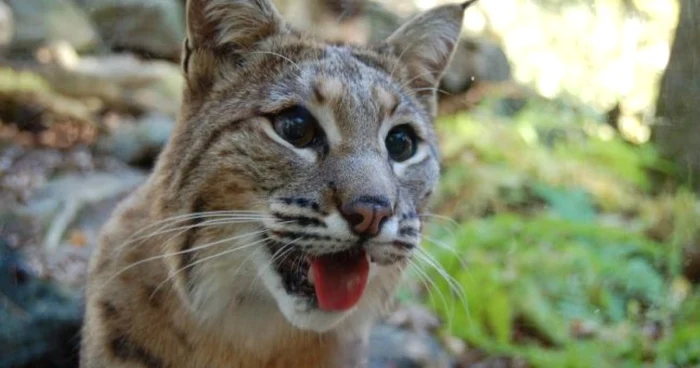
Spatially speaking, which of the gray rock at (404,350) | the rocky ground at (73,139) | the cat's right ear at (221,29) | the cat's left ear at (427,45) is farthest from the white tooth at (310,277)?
the gray rock at (404,350)

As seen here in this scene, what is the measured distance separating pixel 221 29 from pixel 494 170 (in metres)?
2.73

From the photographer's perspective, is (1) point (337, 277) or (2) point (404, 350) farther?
(2) point (404, 350)

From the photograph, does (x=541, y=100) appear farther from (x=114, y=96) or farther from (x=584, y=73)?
(x=114, y=96)

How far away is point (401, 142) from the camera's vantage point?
224cm

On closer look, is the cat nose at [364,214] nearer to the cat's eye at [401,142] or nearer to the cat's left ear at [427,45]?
the cat's eye at [401,142]

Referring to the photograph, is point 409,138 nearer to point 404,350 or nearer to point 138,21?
point 404,350

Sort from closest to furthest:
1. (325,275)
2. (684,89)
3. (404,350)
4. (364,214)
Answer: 1. (364,214)
2. (325,275)
3. (684,89)
4. (404,350)

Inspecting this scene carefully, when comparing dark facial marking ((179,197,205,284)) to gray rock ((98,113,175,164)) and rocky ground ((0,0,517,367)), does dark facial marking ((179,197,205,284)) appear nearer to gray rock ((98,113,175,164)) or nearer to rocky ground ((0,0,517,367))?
rocky ground ((0,0,517,367))

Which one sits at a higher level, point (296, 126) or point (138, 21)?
point (138, 21)

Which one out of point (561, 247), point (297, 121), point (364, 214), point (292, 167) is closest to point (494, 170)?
point (561, 247)

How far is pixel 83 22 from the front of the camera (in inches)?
161

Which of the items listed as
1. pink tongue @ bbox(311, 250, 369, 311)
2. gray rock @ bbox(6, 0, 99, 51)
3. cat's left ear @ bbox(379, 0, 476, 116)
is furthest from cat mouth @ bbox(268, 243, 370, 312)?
gray rock @ bbox(6, 0, 99, 51)

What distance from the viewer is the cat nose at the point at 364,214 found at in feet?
5.71

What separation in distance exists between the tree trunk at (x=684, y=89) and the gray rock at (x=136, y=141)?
10.2 feet
